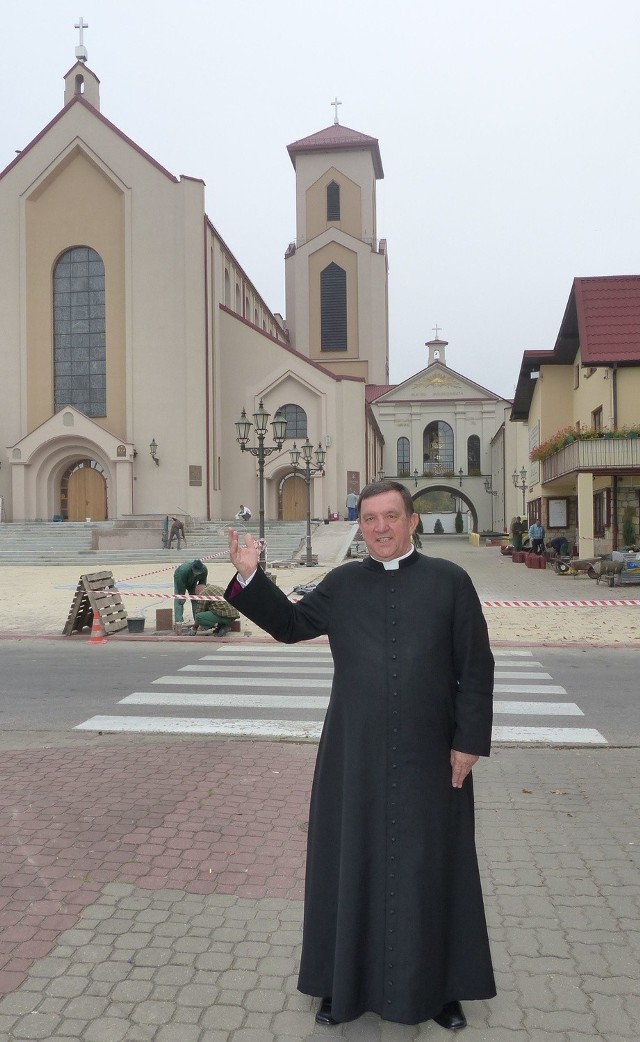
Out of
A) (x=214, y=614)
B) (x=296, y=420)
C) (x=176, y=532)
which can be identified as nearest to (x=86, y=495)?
(x=176, y=532)

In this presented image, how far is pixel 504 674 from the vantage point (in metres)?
9.54

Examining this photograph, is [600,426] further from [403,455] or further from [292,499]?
[403,455]

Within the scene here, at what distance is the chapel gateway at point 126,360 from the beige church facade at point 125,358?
63mm

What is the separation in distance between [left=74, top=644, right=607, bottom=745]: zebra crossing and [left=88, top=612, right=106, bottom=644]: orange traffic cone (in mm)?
2415

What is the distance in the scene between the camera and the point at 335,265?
55.9 metres

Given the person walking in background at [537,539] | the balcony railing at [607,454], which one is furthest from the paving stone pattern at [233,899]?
the person walking in background at [537,539]

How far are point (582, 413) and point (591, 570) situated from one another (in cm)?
908

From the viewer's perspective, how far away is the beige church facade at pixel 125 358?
3809cm

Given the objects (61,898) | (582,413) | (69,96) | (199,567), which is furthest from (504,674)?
(69,96)

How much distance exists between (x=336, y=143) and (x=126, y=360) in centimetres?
2585

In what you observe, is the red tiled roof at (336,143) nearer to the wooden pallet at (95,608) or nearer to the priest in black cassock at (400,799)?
the wooden pallet at (95,608)

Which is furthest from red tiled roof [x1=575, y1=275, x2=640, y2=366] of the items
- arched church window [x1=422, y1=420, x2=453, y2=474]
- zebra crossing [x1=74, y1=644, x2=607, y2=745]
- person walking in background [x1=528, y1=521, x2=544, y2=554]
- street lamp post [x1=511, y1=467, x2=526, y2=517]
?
arched church window [x1=422, y1=420, x2=453, y2=474]

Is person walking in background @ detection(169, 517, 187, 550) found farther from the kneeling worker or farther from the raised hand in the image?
the raised hand

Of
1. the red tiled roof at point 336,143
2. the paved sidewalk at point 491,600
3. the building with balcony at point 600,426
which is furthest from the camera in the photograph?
the red tiled roof at point 336,143
